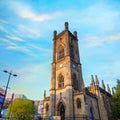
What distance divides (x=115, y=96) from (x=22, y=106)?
24863 millimetres

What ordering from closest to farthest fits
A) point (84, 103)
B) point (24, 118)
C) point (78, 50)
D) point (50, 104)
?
point (84, 103) < point (24, 118) < point (50, 104) < point (78, 50)

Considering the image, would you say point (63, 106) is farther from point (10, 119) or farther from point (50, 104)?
point (10, 119)

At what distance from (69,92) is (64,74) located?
6278 millimetres

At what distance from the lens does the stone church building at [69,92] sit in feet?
109

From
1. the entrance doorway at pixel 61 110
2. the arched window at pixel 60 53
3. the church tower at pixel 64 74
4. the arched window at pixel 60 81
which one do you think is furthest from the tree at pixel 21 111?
the arched window at pixel 60 53

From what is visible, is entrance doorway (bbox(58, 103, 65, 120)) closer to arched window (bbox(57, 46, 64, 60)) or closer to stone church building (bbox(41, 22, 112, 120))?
stone church building (bbox(41, 22, 112, 120))

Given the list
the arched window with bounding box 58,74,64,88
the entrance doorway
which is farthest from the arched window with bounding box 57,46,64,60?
the entrance doorway

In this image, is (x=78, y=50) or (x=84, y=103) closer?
(x=84, y=103)

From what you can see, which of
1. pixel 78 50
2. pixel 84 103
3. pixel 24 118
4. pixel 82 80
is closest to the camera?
pixel 84 103

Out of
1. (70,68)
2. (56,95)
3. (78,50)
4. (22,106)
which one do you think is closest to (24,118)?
(22,106)

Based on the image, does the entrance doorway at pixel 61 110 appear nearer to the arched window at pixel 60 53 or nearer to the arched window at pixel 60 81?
the arched window at pixel 60 81

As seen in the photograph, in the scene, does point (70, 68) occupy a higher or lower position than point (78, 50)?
lower

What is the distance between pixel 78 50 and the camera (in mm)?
48938

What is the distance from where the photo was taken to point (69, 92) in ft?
115
